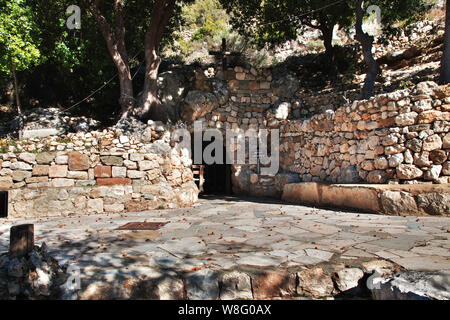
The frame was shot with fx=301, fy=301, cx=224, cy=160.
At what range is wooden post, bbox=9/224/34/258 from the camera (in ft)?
7.98

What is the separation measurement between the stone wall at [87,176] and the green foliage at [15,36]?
8.97 feet

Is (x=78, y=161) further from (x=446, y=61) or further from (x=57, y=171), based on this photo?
(x=446, y=61)

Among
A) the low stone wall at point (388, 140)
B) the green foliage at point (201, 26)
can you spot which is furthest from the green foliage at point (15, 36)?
the green foliage at point (201, 26)

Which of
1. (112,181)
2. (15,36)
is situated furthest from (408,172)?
(15,36)

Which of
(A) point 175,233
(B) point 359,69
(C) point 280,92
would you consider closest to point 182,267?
(A) point 175,233

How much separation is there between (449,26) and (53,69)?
462 inches

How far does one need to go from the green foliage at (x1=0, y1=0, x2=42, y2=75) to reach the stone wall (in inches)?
108

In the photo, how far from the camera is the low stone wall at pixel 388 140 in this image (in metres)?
5.19

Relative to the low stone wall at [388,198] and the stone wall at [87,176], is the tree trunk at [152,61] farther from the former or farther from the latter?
the low stone wall at [388,198]

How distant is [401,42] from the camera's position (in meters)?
10.7

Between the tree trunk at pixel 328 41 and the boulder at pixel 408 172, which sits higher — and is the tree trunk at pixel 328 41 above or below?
above

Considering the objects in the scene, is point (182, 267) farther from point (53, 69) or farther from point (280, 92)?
point (53, 69)

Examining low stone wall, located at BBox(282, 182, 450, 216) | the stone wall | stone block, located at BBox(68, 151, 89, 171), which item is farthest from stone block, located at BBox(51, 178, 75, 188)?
low stone wall, located at BBox(282, 182, 450, 216)

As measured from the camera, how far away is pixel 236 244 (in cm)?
357
